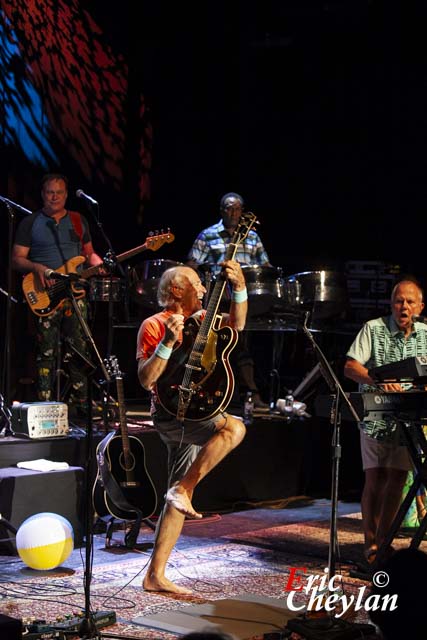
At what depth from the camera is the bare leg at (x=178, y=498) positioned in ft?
18.3

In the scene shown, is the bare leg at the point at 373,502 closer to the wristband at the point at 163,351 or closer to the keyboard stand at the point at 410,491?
the keyboard stand at the point at 410,491

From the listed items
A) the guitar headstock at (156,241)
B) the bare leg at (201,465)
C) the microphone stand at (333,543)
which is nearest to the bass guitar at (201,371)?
the bare leg at (201,465)

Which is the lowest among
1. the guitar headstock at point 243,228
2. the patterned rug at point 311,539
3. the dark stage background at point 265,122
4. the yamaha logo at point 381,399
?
the patterned rug at point 311,539

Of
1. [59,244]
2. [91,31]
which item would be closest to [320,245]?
[91,31]

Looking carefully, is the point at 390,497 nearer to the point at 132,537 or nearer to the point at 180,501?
the point at 180,501

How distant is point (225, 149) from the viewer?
12078 mm

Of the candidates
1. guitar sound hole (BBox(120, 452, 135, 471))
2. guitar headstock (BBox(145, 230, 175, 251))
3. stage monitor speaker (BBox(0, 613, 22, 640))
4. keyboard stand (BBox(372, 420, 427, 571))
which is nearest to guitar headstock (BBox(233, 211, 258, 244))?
keyboard stand (BBox(372, 420, 427, 571))

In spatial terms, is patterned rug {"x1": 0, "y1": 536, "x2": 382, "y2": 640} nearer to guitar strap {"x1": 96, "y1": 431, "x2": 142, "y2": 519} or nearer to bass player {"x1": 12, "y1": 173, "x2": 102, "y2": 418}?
guitar strap {"x1": 96, "y1": 431, "x2": 142, "y2": 519}

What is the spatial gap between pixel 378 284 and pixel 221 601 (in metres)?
6.42

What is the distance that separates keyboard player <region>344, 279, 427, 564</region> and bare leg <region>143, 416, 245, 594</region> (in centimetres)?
119

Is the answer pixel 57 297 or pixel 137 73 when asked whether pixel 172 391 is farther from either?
pixel 137 73

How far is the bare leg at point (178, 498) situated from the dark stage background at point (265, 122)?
17.2 ft

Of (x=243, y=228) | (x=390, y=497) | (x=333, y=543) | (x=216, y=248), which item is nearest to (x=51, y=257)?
(x=216, y=248)

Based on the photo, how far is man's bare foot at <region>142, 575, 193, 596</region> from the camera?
5.57m
